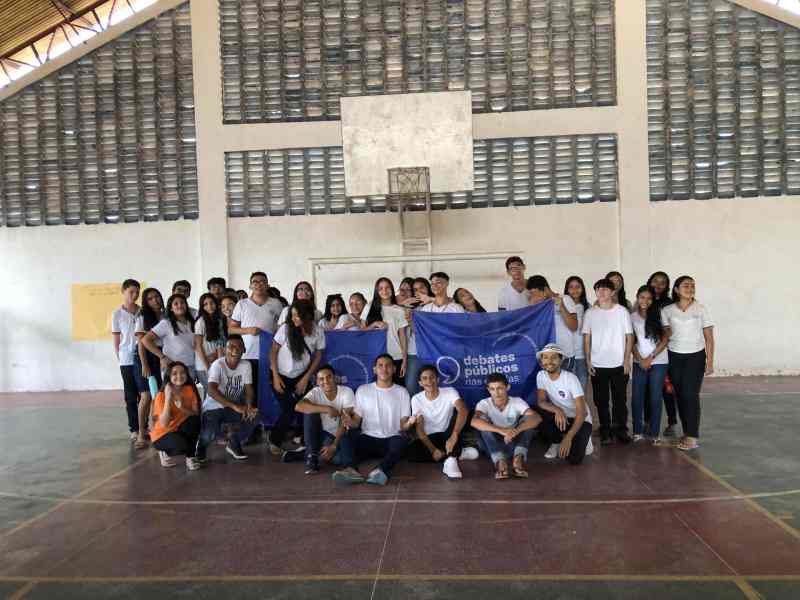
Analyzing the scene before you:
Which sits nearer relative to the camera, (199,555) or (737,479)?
(199,555)

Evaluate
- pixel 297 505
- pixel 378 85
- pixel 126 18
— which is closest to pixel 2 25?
pixel 126 18

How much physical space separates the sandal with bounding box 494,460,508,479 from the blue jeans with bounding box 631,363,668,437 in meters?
1.57

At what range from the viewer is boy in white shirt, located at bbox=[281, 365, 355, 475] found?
489cm

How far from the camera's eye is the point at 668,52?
952cm

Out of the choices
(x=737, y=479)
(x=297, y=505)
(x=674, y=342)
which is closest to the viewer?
(x=297, y=505)

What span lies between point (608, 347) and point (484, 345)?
1.02m

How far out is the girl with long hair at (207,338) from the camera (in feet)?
19.1

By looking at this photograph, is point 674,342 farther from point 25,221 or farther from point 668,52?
point 25,221

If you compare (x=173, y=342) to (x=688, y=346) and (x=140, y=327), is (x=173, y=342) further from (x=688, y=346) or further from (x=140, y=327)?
(x=688, y=346)

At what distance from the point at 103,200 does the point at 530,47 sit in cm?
689

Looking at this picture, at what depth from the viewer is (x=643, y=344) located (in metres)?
5.47

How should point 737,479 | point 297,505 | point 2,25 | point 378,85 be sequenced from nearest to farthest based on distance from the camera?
point 297,505 → point 737,479 → point 2,25 → point 378,85

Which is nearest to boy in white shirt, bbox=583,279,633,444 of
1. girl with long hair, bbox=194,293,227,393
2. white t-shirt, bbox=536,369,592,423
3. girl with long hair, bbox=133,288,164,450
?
white t-shirt, bbox=536,369,592,423

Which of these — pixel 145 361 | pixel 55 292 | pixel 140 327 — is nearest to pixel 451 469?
pixel 145 361
